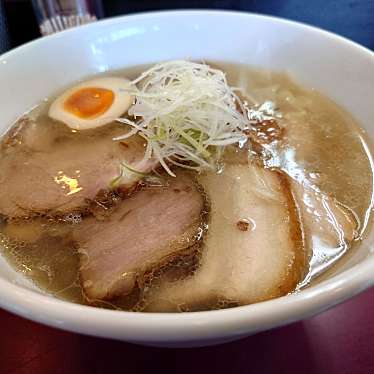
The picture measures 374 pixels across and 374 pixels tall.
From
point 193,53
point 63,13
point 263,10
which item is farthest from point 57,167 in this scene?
point 263,10

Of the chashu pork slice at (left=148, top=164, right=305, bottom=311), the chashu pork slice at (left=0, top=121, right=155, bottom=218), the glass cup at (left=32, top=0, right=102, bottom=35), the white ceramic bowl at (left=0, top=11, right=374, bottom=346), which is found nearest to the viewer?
the chashu pork slice at (left=148, top=164, right=305, bottom=311)

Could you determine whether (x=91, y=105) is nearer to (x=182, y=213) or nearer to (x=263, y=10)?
(x=182, y=213)

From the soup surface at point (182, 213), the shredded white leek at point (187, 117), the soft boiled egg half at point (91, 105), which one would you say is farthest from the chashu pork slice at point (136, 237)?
the soft boiled egg half at point (91, 105)

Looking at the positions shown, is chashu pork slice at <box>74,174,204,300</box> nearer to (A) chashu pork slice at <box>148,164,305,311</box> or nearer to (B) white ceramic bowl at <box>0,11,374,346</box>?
(A) chashu pork slice at <box>148,164,305,311</box>

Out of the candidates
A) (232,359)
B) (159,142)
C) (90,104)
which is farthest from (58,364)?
(90,104)

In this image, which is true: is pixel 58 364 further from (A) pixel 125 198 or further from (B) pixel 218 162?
(B) pixel 218 162

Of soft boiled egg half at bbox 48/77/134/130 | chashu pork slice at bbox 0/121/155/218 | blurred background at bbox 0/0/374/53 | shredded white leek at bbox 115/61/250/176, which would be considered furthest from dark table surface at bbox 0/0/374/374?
blurred background at bbox 0/0/374/53
